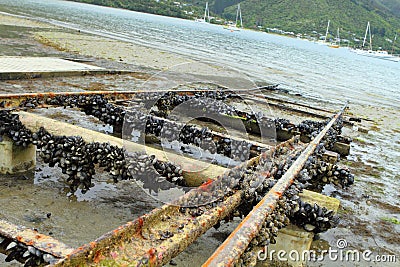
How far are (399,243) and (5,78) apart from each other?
9196mm

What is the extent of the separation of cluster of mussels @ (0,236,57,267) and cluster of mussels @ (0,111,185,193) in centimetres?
182

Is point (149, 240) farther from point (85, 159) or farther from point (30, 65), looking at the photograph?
point (30, 65)

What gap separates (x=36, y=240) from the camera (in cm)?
239

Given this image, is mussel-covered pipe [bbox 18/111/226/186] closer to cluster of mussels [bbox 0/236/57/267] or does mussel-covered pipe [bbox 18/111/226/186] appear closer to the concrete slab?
cluster of mussels [bbox 0/236/57/267]

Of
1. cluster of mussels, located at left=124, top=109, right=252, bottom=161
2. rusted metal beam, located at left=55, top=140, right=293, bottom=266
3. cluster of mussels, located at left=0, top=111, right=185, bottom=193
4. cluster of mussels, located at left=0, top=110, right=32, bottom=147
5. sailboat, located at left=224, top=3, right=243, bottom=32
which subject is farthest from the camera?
sailboat, located at left=224, top=3, right=243, bottom=32

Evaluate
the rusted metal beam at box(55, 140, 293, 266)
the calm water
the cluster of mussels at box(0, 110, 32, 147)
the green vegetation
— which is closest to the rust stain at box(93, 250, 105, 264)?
the rusted metal beam at box(55, 140, 293, 266)

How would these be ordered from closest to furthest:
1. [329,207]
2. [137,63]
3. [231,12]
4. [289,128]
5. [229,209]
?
[229,209]
[329,207]
[289,128]
[137,63]
[231,12]

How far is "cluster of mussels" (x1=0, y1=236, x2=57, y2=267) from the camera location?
7.51 feet

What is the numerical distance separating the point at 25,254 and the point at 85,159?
211cm

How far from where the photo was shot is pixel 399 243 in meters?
4.86

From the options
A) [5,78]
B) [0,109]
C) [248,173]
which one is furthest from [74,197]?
[5,78]

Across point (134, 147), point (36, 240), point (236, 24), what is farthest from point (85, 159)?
point (236, 24)

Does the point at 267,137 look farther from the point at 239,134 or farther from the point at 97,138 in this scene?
the point at 97,138

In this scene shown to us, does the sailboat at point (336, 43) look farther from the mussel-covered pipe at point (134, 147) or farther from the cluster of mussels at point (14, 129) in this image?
the cluster of mussels at point (14, 129)
